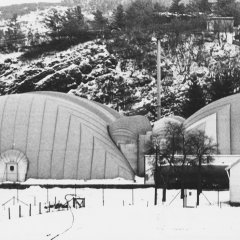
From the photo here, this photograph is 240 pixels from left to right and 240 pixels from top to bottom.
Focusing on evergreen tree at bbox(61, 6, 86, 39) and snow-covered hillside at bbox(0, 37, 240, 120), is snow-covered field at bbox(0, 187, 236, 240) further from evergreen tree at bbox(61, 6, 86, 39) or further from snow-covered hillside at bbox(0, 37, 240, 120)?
evergreen tree at bbox(61, 6, 86, 39)

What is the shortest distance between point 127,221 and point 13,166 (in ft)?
66.3

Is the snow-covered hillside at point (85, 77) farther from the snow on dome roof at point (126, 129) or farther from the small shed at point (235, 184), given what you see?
the small shed at point (235, 184)

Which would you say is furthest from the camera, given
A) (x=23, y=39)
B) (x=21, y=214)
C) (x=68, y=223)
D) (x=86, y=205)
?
(x=23, y=39)

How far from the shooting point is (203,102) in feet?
264

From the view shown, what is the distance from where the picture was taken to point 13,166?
44.4 meters

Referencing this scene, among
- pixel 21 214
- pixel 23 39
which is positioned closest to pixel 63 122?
pixel 21 214

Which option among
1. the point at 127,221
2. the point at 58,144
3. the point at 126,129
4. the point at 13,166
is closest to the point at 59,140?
the point at 58,144

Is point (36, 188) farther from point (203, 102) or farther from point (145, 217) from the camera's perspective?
point (203, 102)

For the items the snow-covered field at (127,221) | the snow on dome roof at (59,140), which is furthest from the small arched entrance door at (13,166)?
the snow-covered field at (127,221)

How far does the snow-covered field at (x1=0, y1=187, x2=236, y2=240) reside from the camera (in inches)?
907

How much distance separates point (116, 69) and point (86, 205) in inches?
2636

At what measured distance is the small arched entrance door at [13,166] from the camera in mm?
44188

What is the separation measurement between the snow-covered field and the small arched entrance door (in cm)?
719

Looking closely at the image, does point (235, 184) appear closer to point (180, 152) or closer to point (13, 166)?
point (180, 152)
